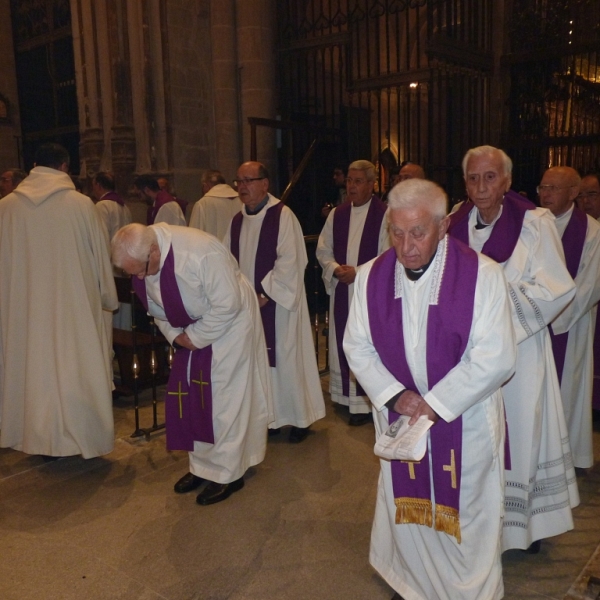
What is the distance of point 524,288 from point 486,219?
424 mm

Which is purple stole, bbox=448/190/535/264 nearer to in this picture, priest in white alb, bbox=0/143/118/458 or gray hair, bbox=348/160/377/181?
gray hair, bbox=348/160/377/181

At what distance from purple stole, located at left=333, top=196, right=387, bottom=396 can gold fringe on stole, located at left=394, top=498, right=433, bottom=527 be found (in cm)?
248

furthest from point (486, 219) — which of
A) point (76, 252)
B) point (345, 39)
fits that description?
point (345, 39)

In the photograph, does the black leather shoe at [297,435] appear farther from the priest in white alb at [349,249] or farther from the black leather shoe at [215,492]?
the black leather shoe at [215,492]

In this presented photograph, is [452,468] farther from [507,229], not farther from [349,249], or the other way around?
[349,249]

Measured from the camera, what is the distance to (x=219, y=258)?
3.52 metres

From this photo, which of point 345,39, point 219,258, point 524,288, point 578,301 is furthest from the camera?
point 345,39

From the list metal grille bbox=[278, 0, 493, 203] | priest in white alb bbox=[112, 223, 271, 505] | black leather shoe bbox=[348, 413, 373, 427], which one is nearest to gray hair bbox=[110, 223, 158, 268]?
priest in white alb bbox=[112, 223, 271, 505]

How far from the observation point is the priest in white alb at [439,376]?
7.76 ft

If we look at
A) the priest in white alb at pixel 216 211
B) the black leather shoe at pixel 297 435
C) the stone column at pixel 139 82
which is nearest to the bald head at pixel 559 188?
the black leather shoe at pixel 297 435

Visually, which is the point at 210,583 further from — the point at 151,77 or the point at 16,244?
the point at 151,77

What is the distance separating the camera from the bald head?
13.6ft

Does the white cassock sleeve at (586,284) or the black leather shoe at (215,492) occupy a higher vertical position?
the white cassock sleeve at (586,284)

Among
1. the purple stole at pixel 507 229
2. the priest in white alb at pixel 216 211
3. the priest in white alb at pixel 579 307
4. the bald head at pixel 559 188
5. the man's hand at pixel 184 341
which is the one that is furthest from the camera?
the priest in white alb at pixel 216 211
